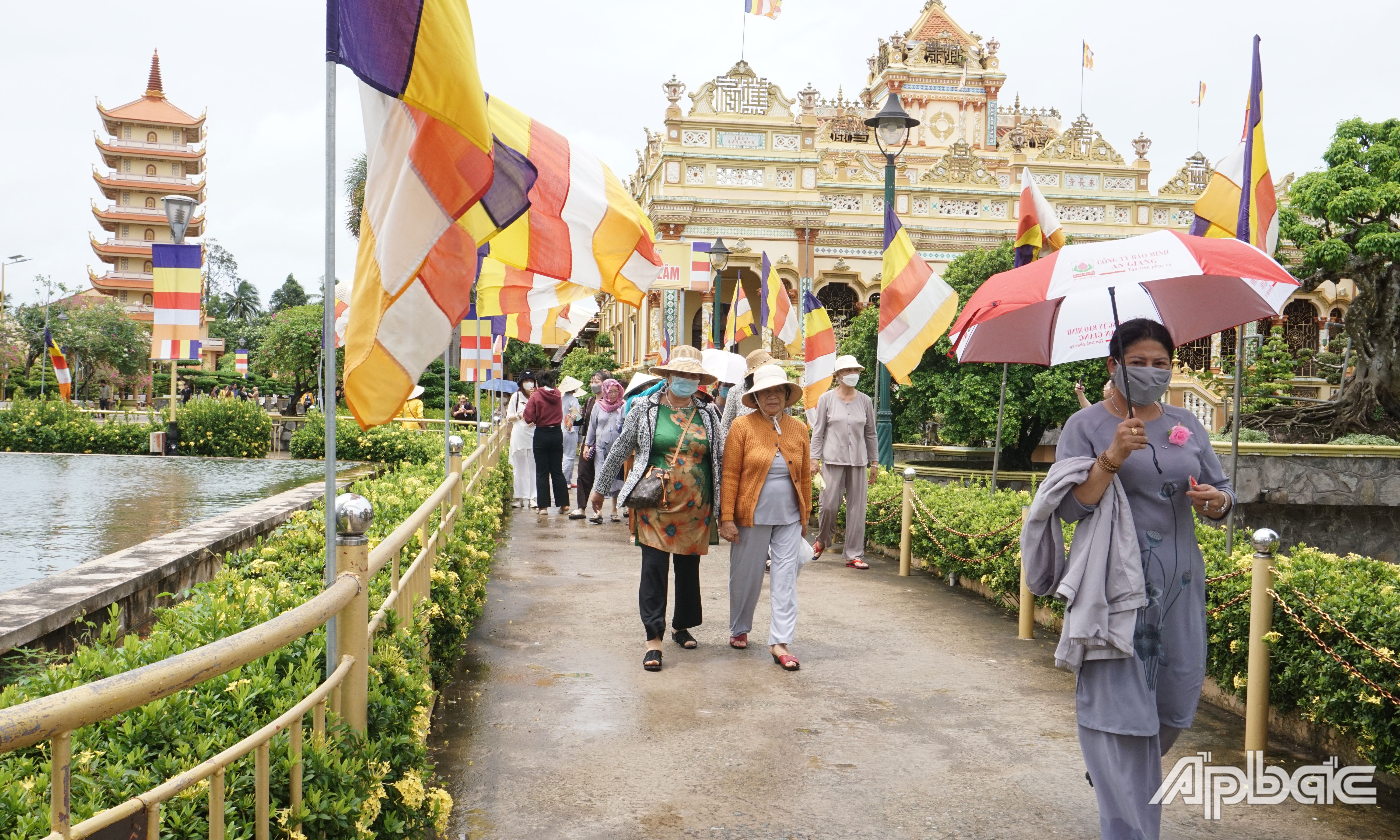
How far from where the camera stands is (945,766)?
4.67 m

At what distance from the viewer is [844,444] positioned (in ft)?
31.6

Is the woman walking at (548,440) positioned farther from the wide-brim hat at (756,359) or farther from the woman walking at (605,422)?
the wide-brim hat at (756,359)

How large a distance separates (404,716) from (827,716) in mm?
2389

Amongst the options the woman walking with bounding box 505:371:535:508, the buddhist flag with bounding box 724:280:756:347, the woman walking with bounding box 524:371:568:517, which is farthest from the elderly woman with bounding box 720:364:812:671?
the buddhist flag with bounding box 724:280:756:347

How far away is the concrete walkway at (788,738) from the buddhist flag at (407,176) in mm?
1760

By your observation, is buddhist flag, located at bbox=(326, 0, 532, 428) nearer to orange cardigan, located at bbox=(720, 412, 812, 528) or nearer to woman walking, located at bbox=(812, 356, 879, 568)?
orange cardigan, located at bbox=(720, 412, 812, 528)

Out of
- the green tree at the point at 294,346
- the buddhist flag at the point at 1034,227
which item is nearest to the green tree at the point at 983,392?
the buddhist flag at the point at 1034,227

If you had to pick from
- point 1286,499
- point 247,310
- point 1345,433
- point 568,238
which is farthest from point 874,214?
point 247,310

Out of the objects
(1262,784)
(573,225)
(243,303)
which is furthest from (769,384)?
(243,303)

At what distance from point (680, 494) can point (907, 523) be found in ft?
12.9

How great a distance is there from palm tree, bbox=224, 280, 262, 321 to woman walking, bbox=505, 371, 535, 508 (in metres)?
86.4

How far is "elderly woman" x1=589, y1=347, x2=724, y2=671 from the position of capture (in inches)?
244

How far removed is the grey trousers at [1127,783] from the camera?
11.4 feet

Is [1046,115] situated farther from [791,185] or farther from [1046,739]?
[1046,739]
